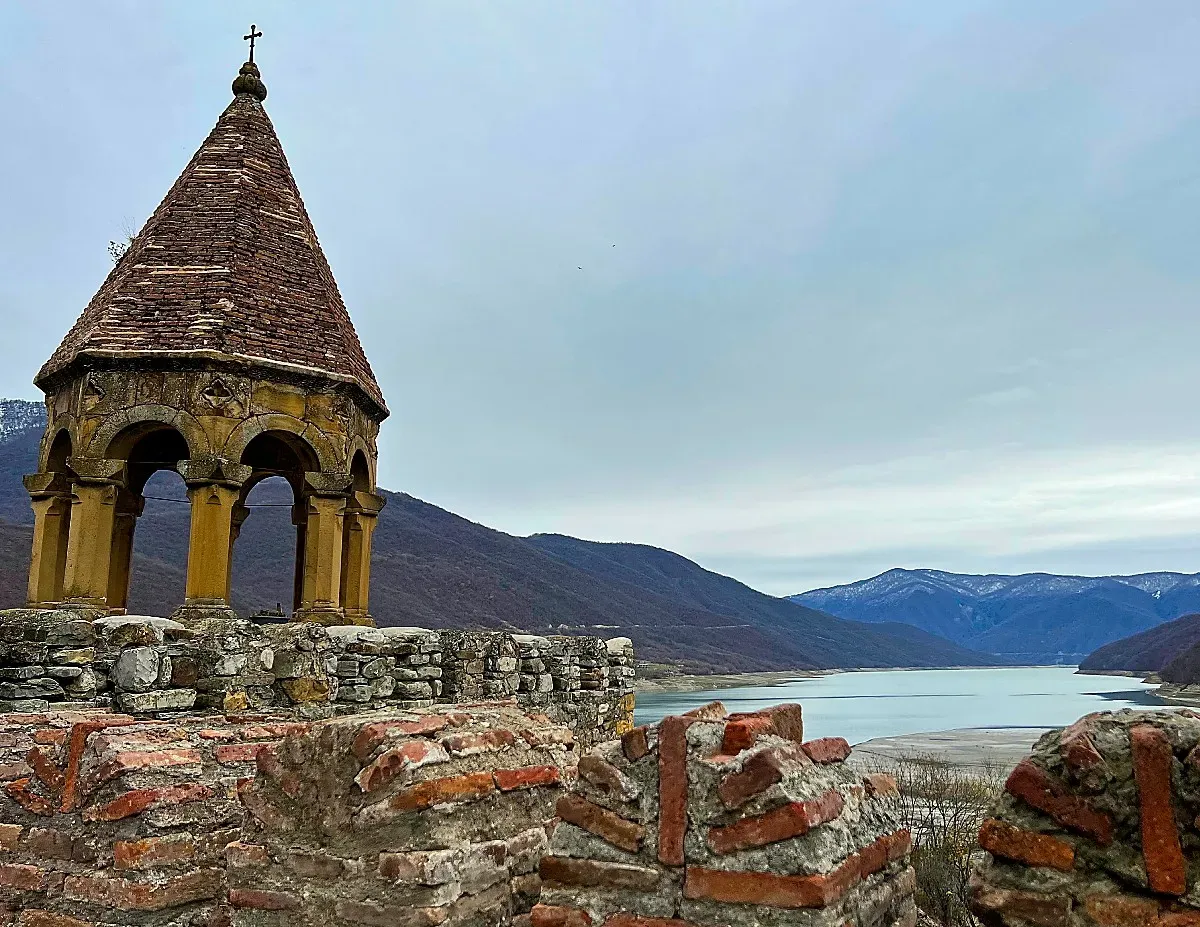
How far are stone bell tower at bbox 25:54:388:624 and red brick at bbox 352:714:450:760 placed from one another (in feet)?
18.9

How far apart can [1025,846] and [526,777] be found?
1.57m

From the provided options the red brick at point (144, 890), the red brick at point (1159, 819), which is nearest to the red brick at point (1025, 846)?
the red brick at point (1159, 819)

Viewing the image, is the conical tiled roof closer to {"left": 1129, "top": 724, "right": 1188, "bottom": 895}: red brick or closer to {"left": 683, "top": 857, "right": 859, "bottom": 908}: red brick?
{"left": 683, "top": 857, "right": 859, "bottom": 908}: red brick

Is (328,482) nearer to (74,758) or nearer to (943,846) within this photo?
(74,758)

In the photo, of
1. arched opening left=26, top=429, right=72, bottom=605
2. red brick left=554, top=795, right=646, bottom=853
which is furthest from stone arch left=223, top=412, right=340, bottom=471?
red brick left=554, top=795, right=646, bottom=853

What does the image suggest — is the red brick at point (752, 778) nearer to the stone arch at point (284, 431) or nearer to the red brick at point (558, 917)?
the red brick at point (558, 917)

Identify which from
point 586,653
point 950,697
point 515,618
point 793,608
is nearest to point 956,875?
point 586,653

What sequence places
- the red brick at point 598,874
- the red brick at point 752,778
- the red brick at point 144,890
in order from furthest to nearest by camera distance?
the red brick at point 144,890 → the red brick at point 598,874 → the red brick at point 752,778

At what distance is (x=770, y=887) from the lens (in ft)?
6.96

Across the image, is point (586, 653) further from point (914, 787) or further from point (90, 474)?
point (914, 787)

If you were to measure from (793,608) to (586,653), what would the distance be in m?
176

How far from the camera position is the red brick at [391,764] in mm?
2729

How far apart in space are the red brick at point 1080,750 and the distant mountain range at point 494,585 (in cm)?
4167

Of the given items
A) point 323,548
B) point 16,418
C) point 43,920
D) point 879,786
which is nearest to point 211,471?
point 323,548
